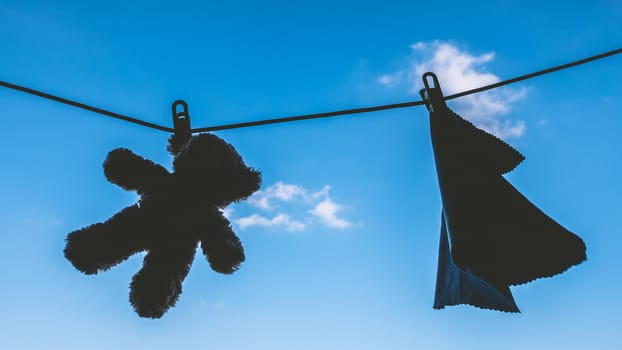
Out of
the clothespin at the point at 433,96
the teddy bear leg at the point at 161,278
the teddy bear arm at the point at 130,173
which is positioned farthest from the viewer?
the clothespin at the point at 433,96

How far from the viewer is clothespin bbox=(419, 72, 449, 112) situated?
6.22 feet

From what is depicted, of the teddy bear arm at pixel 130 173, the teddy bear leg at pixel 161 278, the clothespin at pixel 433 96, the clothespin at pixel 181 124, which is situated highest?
the clothespin at pixel 433 96

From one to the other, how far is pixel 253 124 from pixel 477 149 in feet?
2.94

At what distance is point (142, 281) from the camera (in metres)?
1.28

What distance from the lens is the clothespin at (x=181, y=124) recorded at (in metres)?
1.61

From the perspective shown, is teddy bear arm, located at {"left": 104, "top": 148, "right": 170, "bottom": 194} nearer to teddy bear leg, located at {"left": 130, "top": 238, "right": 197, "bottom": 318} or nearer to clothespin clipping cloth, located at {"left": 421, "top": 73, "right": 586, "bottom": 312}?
teddy bear leg, located at {"left": 130, "top": 238, "right": 197, "bottom": 318}

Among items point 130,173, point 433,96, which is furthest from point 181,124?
point 433,96

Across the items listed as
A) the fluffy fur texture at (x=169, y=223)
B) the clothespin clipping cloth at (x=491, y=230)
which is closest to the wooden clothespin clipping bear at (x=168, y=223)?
the fluffy fur texture at (x=169, y=223)

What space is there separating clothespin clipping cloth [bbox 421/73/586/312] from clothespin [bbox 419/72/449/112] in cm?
20

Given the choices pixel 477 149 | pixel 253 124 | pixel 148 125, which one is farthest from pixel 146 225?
pixel 477 149

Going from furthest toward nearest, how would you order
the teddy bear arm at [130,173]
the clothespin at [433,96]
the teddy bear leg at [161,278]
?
the clothespin at [433,96] < the teddy bear arm at [130,173] < the teddy bear leg at [161,278]

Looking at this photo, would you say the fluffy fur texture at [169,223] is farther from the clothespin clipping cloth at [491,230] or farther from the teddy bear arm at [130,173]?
the clothespin clipping cloth at [491,230]

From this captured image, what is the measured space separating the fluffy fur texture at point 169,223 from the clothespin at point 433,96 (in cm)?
91

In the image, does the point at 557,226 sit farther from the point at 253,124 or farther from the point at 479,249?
the point at 253,124
